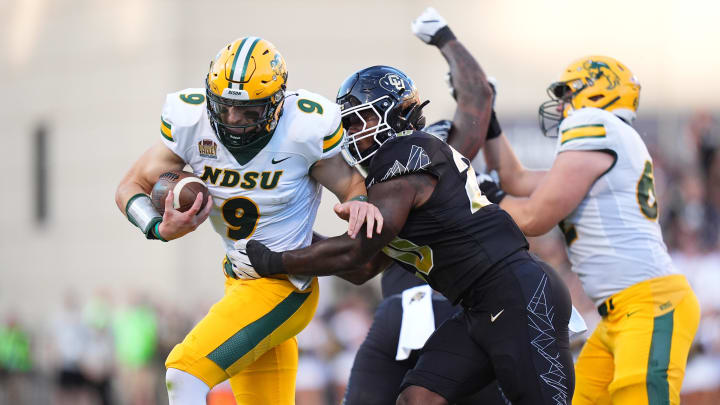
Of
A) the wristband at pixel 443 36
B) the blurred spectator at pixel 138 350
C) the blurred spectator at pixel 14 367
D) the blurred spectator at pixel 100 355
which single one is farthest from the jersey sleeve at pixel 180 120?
the blurred spectator at pixel 14 367

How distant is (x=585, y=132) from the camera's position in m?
4.92

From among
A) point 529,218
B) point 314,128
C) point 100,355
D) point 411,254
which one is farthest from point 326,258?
point 100,355

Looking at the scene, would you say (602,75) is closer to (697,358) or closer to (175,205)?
(175,205)

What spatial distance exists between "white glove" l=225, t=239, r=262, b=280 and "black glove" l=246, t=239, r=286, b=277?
0.15 feet

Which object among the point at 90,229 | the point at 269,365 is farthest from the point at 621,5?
the point at 269,365

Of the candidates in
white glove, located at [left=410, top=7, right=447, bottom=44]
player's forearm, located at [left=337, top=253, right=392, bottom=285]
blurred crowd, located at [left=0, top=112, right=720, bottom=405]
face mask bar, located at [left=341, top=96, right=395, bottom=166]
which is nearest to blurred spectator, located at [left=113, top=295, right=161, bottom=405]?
blurred crowd, located at [left=0, top=112, right=720, bottom=405]

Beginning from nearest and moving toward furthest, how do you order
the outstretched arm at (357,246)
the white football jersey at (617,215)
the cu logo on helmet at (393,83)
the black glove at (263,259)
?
the outstretched arm at (357,246) → the black glove at (263,259) → the cu logo on helmet at (393,83) → the white football jersey at (617,215)

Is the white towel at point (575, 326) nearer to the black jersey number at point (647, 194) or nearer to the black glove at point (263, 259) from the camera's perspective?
the black jersey number at point (647, 194)

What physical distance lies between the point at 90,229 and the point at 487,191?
1398cm

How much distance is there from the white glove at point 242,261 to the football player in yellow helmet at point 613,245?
149cm

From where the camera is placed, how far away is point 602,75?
206 inches

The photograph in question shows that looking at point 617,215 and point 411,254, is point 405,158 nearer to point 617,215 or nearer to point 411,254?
point 411,254

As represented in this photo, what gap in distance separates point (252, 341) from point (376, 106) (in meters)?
1.23

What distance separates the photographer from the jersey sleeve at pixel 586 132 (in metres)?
4.88
